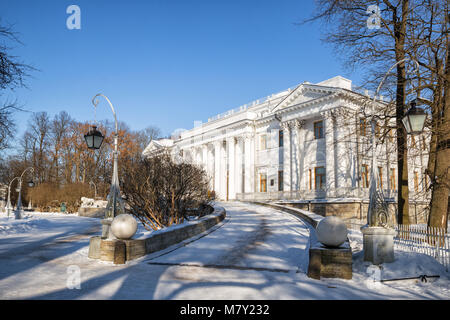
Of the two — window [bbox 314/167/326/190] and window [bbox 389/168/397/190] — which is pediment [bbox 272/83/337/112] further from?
window [bbox 389/168/397/190]

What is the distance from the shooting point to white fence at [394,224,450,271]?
9.20 m

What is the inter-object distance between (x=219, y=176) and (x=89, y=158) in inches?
736

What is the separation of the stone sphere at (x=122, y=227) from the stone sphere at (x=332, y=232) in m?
5.10

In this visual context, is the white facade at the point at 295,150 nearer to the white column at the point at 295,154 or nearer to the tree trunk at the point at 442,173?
the white column at the point at 295,154

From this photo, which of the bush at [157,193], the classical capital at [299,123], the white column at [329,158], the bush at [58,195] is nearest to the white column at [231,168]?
the classical capital at [299,123]

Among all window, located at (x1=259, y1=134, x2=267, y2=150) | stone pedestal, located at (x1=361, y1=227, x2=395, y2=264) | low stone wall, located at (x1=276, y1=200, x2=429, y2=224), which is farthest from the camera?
window, located at (x1=259, y1=134, x2=267, y2=150)

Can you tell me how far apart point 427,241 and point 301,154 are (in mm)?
29489

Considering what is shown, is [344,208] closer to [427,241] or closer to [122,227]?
[427,241]

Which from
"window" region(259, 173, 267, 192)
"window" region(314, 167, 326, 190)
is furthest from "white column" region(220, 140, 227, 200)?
"window" region(314, 167, 326, 190)

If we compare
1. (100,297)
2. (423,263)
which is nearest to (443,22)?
(423,263)

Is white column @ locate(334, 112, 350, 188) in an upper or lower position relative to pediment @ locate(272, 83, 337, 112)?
lower

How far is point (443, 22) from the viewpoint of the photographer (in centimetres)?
1267

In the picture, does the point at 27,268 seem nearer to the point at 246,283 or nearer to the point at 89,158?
the point at 246,283

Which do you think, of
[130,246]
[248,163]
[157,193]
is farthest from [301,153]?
[130,246]
